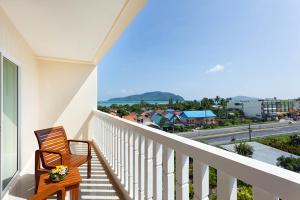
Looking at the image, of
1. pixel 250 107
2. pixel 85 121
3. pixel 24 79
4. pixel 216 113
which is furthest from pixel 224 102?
pixel 85 121

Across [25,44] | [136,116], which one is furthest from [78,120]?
[136,116]

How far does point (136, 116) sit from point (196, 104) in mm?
852

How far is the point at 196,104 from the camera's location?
2.07 m

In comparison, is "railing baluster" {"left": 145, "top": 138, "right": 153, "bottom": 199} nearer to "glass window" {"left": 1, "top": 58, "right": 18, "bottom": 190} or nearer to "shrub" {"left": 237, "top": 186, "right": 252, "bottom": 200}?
"shrub" {"left": 237, "top": 186, "right": 252, "bottom": 200}

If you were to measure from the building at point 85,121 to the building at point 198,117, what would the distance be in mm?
338

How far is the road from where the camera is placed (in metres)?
1.39

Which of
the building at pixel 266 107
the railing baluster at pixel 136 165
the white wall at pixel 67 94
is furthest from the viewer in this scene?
the white wall at pixel 67 94

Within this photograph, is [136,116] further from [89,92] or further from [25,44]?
[89,92]

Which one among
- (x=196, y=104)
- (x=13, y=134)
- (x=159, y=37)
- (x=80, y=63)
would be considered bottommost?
(x=13, y=134)

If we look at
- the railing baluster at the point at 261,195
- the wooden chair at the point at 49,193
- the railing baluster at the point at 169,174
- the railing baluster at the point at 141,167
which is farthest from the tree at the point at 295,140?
the wooden chair at the point at 49,193

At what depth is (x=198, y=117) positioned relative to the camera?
1.93m

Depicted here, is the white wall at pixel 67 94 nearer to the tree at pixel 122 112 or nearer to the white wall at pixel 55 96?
the white wall at pixel 55 96

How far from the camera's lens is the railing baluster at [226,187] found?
0.95 metres

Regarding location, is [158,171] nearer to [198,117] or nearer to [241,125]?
[198,117]
